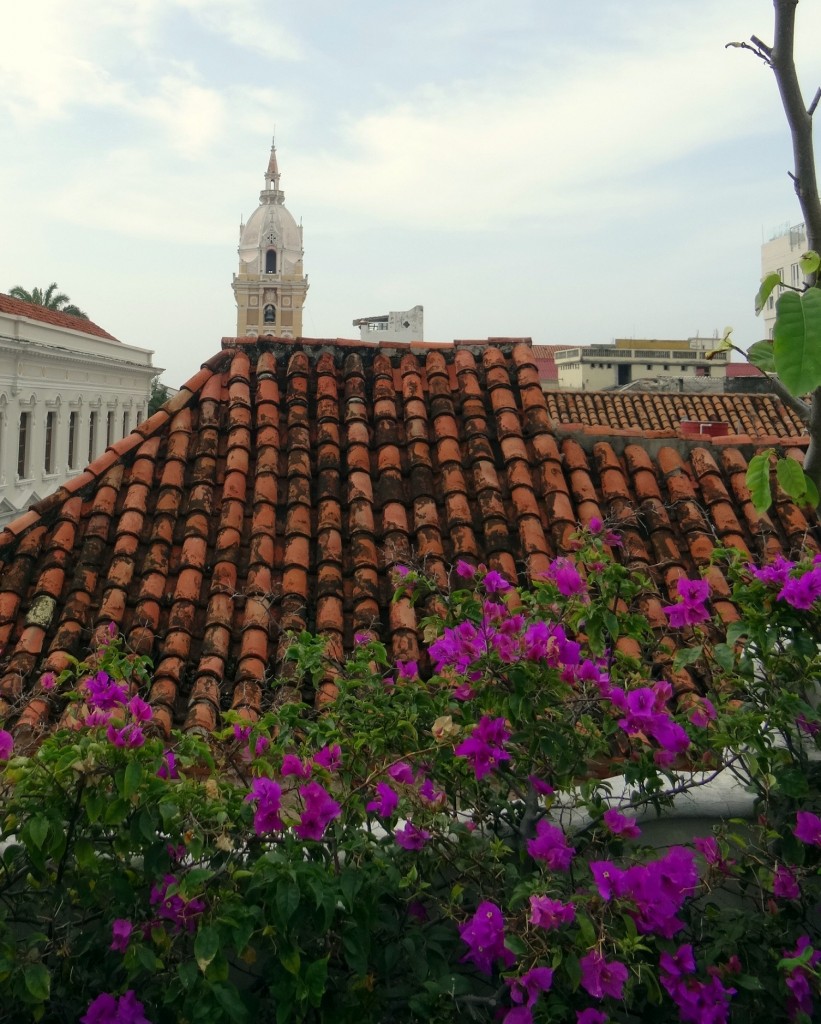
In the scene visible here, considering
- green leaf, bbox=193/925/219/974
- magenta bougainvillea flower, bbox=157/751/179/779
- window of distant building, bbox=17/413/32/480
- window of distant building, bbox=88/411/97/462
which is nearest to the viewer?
green leaf, bbox=193/925/219/974

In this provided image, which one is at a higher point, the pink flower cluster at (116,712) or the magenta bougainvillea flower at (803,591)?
the magenta bougainvillea flower at (803,591)

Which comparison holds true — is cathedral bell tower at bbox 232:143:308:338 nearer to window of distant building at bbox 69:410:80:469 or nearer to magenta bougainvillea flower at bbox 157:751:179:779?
window of distant building at bbox 69:410:80:469

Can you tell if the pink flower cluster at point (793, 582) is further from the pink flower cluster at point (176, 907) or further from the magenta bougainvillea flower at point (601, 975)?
the pink flower cluster at point (176, 907)

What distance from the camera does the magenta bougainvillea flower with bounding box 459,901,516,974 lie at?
223cm

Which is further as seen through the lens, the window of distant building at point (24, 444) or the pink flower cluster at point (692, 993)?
the window of distant building at point (24, 444)

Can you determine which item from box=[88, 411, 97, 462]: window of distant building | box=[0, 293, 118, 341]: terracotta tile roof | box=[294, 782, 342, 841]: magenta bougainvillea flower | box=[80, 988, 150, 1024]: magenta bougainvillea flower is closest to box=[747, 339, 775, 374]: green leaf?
box=[294, 782, 342, 841]: magenta bougainvillea flower

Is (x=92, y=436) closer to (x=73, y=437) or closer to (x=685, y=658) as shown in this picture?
(x=73, y=437)

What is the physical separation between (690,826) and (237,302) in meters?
87.2

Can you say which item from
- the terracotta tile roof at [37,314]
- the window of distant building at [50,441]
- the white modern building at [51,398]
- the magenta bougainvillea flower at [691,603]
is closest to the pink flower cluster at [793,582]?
the magenta bougainvillea flower at [691,603]

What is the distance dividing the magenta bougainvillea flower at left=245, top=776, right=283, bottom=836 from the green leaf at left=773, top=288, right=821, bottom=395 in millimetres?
1414

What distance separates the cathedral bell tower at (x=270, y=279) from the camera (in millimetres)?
85875

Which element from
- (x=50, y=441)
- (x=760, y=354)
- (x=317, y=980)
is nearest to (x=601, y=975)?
(x=317, y=980)

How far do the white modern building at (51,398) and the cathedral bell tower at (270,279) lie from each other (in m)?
52.1

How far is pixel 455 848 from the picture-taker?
2.52 metres
